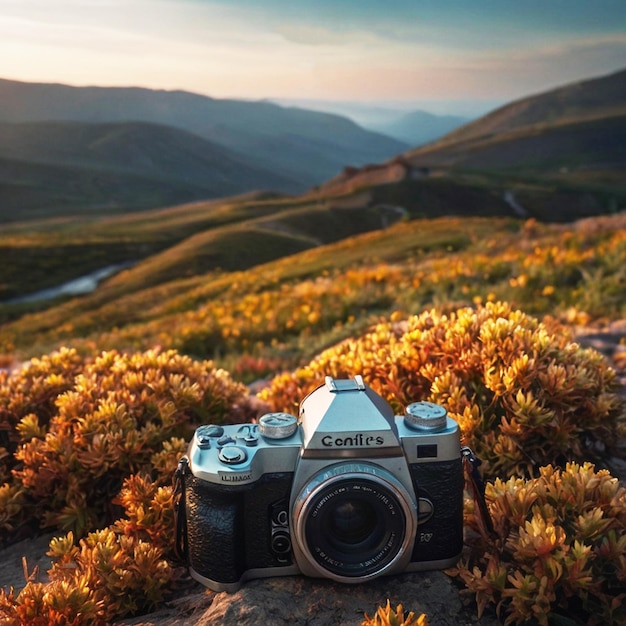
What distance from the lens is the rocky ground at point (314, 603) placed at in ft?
8.58

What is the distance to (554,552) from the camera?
8.44 ft

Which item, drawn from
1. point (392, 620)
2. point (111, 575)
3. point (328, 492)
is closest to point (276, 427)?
point (328, 492)

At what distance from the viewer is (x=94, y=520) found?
3859 mm

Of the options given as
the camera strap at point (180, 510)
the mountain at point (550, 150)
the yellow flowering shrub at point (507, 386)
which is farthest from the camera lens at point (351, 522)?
the mountain at point (550, 150)

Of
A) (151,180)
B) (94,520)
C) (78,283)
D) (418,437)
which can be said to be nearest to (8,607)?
(94,520)

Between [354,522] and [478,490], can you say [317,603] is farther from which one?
[478,490]

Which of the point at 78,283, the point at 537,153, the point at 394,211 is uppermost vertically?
the point at 537,153

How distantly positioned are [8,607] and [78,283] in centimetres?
3938

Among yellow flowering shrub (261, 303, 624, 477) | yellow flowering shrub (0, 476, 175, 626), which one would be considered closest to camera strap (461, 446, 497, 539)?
yellow flowering shrub (261, 303, 624, 477)

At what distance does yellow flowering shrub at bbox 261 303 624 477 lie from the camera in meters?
3.58

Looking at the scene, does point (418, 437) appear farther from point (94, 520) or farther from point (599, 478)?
point (94, 520)

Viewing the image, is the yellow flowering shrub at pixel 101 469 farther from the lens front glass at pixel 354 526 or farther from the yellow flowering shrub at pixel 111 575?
the lens front glass at pixel 354 526

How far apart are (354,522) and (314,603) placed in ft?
1.28

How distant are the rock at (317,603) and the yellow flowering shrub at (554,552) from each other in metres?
0.13
